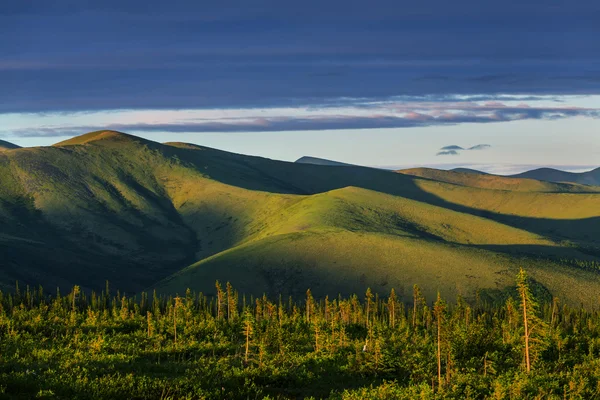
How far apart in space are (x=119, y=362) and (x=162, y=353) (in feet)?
44.4

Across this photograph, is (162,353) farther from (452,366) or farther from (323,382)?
(452,366)

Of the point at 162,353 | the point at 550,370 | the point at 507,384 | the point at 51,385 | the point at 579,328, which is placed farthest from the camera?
the point at 579,328

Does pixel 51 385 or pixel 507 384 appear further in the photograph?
pixel 507 384

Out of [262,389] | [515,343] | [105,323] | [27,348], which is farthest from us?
[105,323]

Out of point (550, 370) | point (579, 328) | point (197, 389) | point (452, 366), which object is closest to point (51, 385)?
point (197, 389)

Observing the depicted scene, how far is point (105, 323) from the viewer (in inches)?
4754

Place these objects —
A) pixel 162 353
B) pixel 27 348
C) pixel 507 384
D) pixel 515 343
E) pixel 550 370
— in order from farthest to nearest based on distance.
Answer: pixel 515 343, pixel 550 370, pixel 162 353, pixel 27 348, pixel 507 384

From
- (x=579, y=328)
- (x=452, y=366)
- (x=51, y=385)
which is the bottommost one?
(x=579, y=328)

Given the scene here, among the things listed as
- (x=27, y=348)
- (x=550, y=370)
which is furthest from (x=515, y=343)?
(x=27, y=348)

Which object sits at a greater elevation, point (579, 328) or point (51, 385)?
point (51, 385)

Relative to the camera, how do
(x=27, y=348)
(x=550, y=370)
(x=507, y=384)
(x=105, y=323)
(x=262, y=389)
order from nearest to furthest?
(x=262, y=389) → (x=507, y=384) → (x=27, y=348) → (x=550, y=370) → (x=105, y=323)

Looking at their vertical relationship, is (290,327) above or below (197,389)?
below

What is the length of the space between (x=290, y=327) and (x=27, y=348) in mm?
61906

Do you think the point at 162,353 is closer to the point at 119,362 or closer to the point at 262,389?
the point at 119,362
